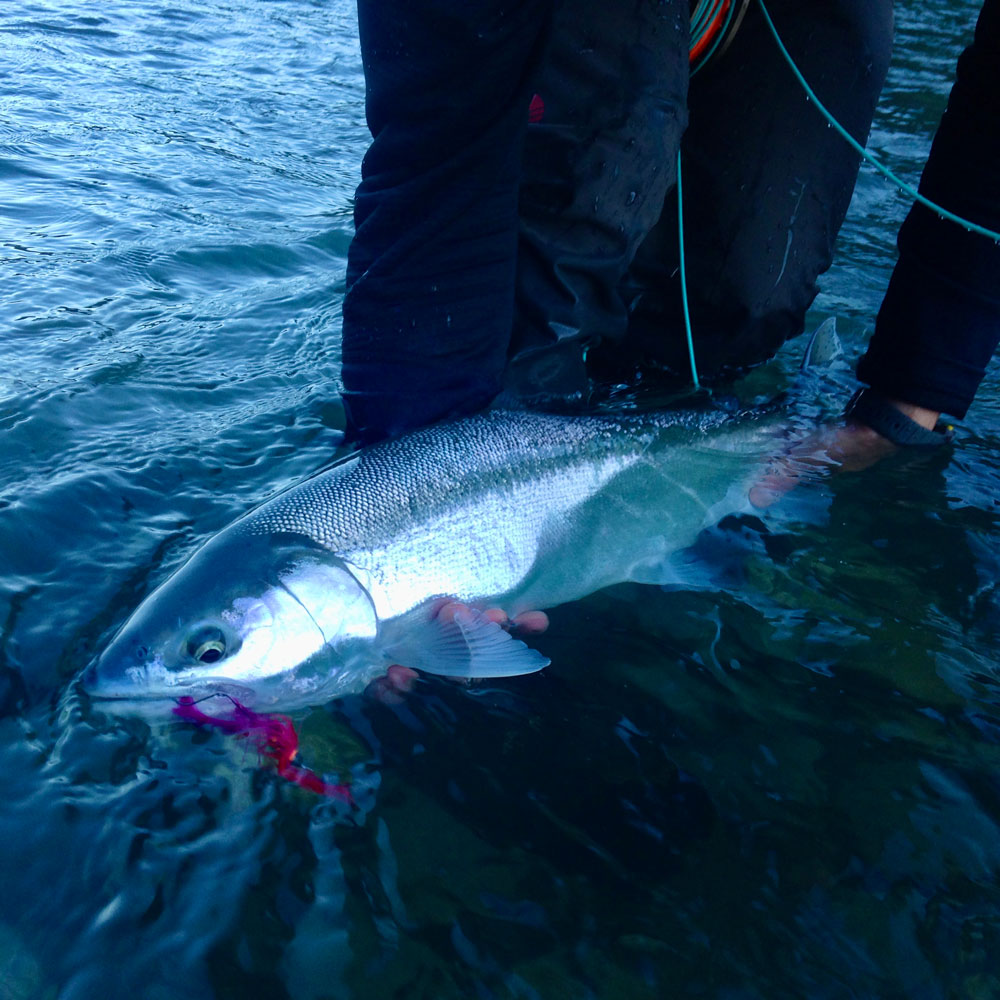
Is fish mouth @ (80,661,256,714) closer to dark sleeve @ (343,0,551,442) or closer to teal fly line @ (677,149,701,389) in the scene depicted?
dark sleeve @ (343,0,551,442)

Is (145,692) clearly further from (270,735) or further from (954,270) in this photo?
A: (954,270)

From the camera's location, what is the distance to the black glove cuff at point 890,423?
347 cm

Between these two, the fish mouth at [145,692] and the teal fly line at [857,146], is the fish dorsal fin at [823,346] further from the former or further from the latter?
the fish mouth at [145,692]

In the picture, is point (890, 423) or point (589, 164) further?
point (890, 423)

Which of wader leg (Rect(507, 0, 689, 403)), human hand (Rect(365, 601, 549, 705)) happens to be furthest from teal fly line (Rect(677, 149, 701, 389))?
human hand (Rect(365, 601, 549, 705))

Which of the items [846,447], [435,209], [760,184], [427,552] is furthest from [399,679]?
[760,184]

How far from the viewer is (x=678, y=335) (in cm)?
415

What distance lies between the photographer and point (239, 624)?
7.66ft

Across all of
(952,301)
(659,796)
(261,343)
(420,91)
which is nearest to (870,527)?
(952,301)

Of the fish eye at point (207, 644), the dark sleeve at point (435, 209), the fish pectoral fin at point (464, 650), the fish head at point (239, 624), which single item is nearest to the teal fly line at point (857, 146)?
the dark sleeve at point (435, 209)

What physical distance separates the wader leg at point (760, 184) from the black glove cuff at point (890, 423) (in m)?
0.66

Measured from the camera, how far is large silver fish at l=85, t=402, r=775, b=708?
7.62 ft

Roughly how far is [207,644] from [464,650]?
0.67 m

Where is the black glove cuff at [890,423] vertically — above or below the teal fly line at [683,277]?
below
